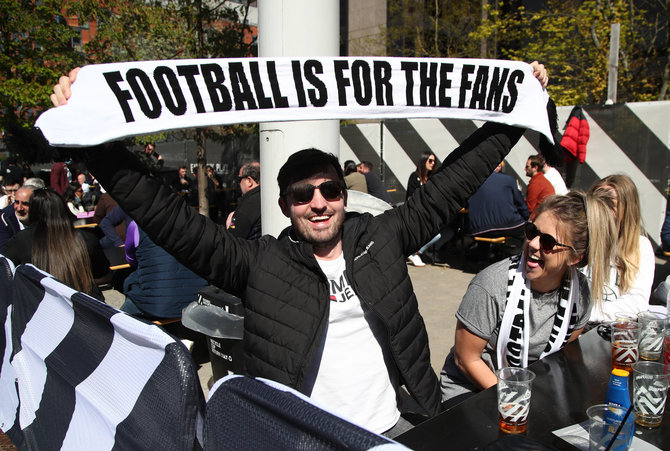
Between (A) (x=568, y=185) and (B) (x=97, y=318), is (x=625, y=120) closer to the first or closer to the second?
(A) (x=568, y=185)

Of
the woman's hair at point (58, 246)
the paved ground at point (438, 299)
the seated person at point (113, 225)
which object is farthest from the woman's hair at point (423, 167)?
the woman's hair at point (58, 246)

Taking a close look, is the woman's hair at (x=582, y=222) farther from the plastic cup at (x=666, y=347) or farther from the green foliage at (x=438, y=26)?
the green foliage at (x=438, y=26)

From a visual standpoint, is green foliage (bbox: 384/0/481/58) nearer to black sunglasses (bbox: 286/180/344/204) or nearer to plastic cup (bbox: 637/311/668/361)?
plastic cup (bbox: 637/311/668/361)

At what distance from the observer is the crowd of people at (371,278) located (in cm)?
204

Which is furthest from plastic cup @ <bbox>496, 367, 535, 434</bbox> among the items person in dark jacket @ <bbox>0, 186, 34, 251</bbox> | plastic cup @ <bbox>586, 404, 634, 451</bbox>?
person in dark jacket @ <bbox>0, 186, 34, 251</bbox>

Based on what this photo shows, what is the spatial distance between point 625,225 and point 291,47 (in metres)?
2.52

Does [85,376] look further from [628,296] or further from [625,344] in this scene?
[628,296]

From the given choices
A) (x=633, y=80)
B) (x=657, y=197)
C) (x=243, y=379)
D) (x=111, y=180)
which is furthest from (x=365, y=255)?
(x=633, y=80)

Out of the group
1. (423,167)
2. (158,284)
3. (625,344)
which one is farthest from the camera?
(423,167)

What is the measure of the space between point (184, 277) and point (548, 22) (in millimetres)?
12202

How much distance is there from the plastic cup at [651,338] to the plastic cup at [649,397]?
1.38 ft

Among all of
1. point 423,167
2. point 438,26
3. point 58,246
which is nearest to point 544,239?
point 58,246

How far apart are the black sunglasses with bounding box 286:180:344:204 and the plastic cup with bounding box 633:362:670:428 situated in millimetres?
1371

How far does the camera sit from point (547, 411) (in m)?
2.09
